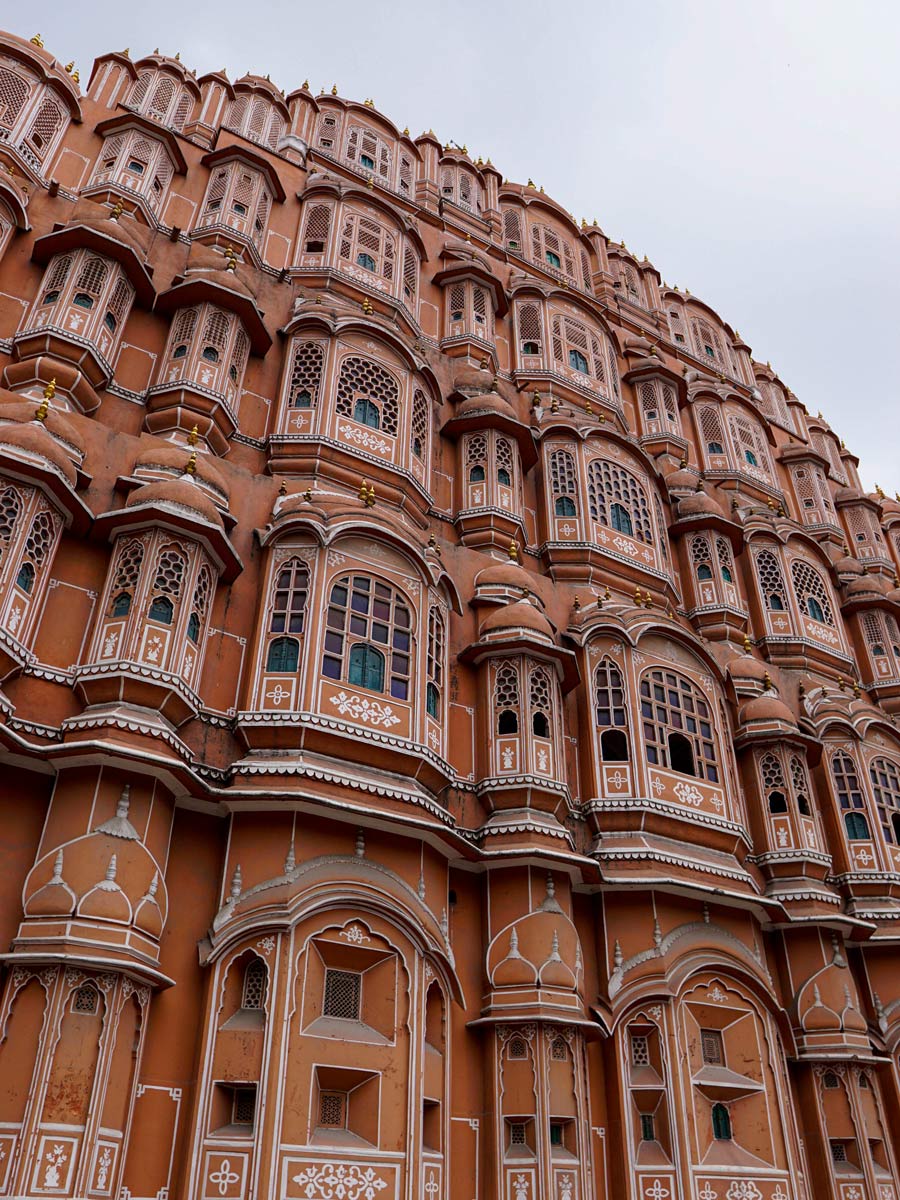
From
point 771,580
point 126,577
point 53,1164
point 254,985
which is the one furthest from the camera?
point 771,580

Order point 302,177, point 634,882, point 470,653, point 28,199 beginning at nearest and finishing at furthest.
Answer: point 634,882
point 470,653
point 28,199
point 302,177

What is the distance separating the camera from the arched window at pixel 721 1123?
535 inches

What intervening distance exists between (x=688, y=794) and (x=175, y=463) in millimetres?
9800

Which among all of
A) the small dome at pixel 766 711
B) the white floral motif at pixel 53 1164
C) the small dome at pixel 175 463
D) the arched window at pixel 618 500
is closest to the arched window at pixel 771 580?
the arched window at pixel 618 500

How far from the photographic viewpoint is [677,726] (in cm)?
1661

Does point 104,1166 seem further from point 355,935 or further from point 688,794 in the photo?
point 688,794

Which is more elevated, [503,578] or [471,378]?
[471,378]

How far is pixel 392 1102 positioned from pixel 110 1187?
3.03 metres

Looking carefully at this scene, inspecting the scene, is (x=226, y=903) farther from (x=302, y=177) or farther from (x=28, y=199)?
(x=302, y=177)

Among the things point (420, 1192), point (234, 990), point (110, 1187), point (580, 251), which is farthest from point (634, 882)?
point (580, 251)

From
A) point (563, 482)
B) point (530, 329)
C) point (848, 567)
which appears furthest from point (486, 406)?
point (848, 567)

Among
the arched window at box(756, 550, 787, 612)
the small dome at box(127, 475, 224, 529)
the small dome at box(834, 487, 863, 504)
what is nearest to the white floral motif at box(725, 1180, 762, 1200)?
the small dome at box(127, 475, 224, 529)

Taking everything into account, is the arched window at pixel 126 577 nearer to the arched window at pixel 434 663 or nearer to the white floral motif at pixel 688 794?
the arched window at pixel 434 663

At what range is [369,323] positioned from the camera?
59.5 ft
